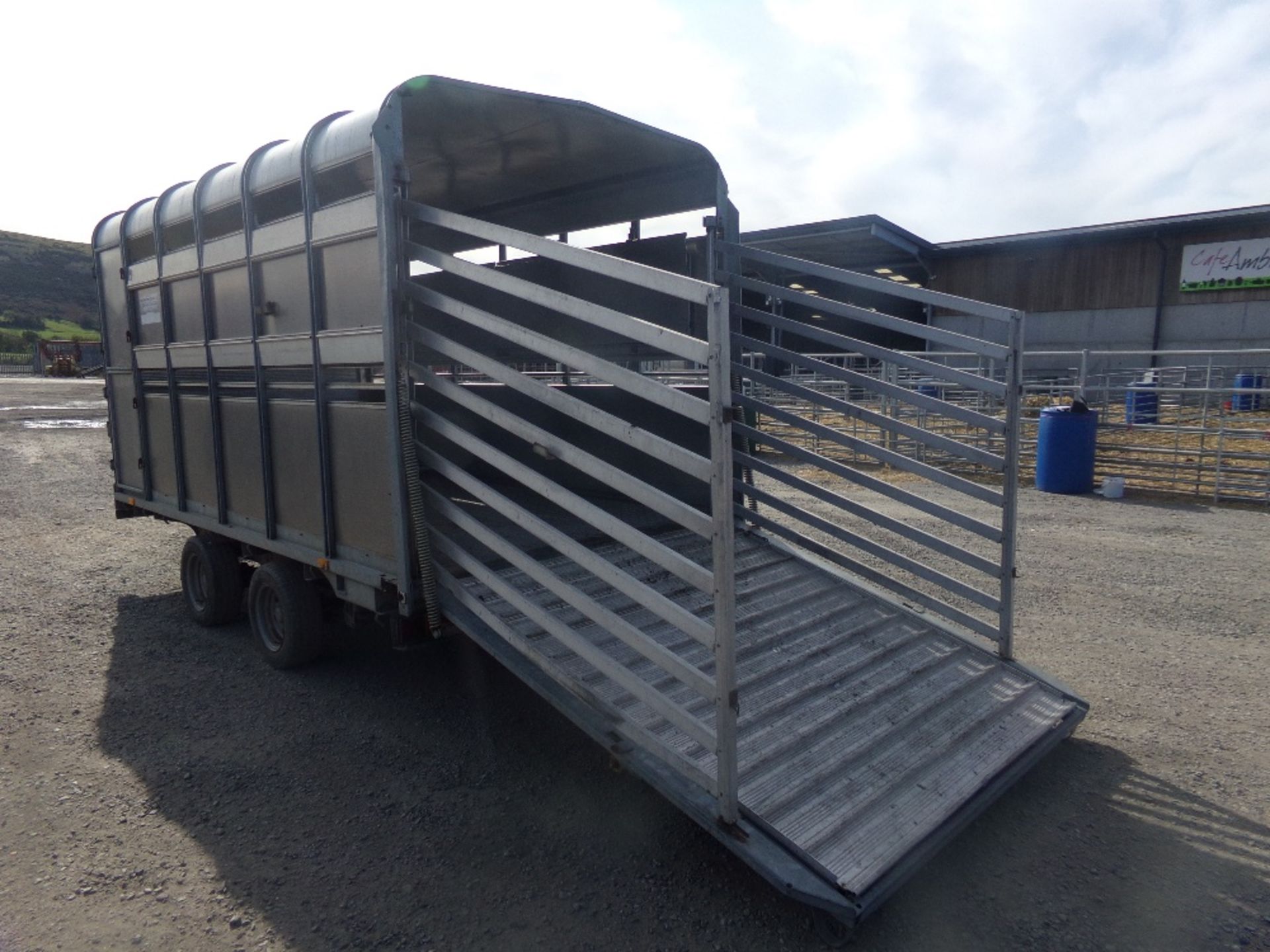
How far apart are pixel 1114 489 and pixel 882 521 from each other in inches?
341

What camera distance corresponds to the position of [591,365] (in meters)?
3.31

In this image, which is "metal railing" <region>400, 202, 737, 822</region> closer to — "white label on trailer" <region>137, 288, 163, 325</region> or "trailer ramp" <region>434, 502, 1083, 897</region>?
"trailer ramp" <region>434, 502, 1083, 897</region>

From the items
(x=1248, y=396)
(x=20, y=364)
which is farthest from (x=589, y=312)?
(x=20, y=364)

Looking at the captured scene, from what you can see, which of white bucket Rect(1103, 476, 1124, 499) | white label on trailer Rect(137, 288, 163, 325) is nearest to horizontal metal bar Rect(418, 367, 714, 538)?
white label on trailer Rect(137, 288, 163, 325)

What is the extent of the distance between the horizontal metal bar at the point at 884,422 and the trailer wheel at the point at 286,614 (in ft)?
10.8

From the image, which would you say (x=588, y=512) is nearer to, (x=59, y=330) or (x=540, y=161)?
(x=540, y=161)

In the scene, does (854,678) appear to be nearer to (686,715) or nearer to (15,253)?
(686,715)

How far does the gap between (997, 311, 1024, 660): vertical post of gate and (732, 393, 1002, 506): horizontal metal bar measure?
9cm

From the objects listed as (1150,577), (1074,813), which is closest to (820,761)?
(1074,813)

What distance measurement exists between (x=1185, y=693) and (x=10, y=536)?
11.9 meters

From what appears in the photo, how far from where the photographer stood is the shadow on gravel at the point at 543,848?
3.19 metres

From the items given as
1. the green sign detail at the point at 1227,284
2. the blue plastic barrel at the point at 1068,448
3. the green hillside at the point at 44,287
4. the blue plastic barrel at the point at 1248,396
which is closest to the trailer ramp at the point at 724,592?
the blue plastic barrel at the point at 1068,448

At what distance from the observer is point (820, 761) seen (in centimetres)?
362

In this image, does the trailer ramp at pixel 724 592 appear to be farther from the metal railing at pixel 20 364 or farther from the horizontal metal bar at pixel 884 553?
the metal railing at pixel 20 364
